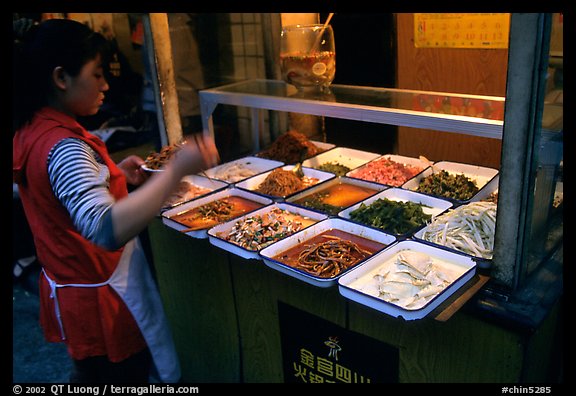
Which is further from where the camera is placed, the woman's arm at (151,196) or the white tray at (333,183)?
the white tray at (333,183)

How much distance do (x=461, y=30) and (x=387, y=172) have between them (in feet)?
6.44

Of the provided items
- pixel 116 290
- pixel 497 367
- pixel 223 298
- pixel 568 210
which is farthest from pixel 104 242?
pixel 568 210

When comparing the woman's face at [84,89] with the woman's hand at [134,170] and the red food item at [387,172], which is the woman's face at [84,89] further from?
the red food item at [387,172]

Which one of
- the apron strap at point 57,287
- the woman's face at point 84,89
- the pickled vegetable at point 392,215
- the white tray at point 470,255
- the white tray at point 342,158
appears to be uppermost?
the woman's face at point 84,89

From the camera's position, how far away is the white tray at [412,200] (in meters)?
3.01

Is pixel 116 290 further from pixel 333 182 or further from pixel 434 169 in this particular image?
pixel 434 169

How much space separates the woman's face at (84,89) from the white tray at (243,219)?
98 centimetres

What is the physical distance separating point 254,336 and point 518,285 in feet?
5.59

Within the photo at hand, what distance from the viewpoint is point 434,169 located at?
140 inches

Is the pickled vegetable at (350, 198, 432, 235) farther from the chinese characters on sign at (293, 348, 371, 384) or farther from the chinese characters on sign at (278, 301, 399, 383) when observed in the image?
the chinese characters on sign at (293, 348, 371, 384)

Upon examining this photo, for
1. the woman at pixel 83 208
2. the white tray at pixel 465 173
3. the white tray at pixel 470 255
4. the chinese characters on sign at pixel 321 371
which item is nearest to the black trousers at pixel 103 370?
the woman at pixel 83 208

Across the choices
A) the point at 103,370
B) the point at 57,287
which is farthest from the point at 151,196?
the point at 103,370

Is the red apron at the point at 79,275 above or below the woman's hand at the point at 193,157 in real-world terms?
below

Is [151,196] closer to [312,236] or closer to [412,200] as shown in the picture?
[312,236]
